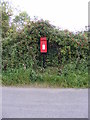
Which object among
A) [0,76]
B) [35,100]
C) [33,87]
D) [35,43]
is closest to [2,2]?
[35,43]

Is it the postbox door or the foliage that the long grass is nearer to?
the foliage

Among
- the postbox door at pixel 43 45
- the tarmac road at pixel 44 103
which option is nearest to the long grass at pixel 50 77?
→ the tarmac road at pixel 44 103

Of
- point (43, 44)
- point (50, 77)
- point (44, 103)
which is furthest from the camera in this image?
point (43, 44)

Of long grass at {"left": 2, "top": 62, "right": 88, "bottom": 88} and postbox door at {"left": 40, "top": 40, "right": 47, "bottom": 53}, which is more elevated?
postbox door at {"left": 40, "top": 40, "right": 47, "bottom": 53}

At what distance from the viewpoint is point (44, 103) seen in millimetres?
6484

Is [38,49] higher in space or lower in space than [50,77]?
higher

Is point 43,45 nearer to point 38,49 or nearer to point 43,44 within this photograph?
point 43,44

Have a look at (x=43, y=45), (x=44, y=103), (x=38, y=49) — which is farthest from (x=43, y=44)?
(x=44, y=103)

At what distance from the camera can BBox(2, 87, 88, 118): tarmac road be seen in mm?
5484

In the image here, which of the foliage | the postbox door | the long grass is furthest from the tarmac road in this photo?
the postbox door

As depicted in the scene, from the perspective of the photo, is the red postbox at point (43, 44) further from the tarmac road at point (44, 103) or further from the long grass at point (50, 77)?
the tarmac road at point (44, 103)

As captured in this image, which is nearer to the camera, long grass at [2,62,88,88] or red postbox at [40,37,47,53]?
long grass at [2,62,88,88]

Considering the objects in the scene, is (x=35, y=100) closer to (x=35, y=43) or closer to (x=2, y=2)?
(x=35, y=43)

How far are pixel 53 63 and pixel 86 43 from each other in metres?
1.60
